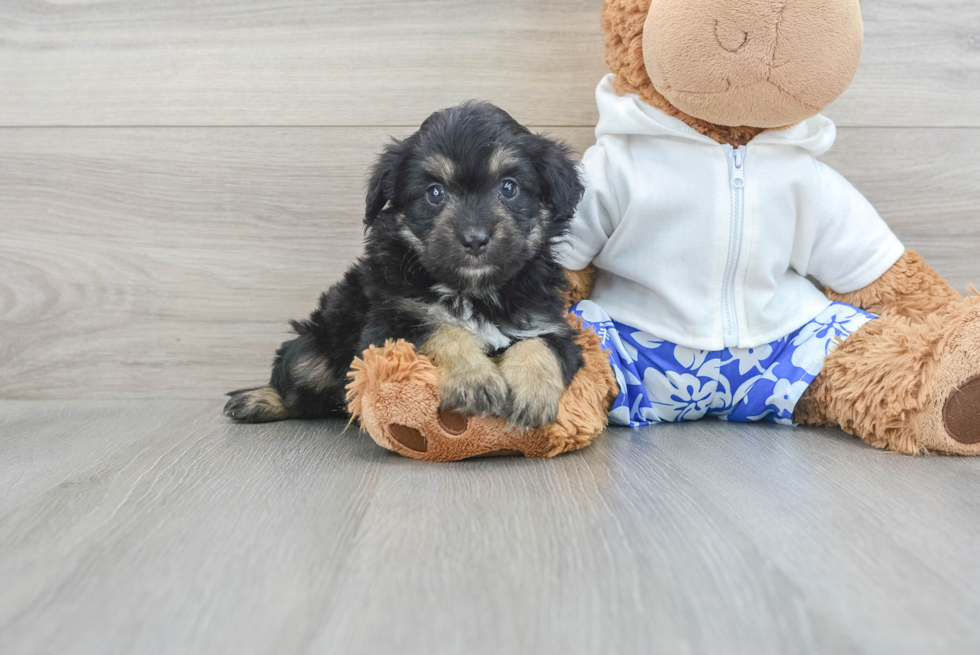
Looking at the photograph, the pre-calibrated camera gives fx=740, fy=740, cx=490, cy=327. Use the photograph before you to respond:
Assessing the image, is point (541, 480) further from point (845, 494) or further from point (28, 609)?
point (28, 609)

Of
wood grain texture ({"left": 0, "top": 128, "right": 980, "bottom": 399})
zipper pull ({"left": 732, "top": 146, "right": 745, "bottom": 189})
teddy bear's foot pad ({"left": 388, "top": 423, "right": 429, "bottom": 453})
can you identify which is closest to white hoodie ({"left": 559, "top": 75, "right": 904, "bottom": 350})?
zipper pull ({"left": 732, "top": 146, "right": 745, "bottom": 189})

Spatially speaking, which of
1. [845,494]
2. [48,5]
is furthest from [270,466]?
[48,5]

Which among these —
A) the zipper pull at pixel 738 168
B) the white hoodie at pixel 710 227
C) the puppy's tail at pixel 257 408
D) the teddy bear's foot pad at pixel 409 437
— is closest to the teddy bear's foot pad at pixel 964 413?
the white hoodie at pixel 710 227

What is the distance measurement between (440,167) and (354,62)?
39.4 inches

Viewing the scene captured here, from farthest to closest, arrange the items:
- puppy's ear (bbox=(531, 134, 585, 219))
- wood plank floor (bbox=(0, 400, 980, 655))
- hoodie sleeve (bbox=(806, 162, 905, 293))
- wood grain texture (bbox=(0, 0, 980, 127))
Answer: wood grain texture (bbox=(0, 0, 980, 127))
hoodie sleeve (bbox=(806, 162, 905, 293))
puppy's ear (bbox=(531, 134, 585, 219))
wood plank floor (bbox=(0, 400, 980, 655))

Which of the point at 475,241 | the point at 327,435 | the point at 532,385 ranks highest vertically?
the point at 475,241

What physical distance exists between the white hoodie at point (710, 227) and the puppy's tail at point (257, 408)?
1006 mm

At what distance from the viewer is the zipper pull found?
6.77 feet

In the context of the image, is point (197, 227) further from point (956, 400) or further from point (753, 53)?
point (956, 400)

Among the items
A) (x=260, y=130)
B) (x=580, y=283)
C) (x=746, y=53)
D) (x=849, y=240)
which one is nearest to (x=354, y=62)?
(x=260, y=130)

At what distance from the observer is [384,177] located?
1863mm

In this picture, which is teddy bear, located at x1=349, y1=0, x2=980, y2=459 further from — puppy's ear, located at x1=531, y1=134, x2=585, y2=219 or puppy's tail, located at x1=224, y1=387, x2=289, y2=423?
puppy's tail, located at x1=224, y1=387, x2=289, y2=423

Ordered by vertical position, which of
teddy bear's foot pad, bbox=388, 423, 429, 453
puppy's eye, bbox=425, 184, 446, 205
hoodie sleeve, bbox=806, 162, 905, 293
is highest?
puppy's eye, bbox=425, 184, 446, 205

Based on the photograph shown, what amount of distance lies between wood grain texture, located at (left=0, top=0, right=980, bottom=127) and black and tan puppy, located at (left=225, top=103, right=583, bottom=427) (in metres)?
0.71
